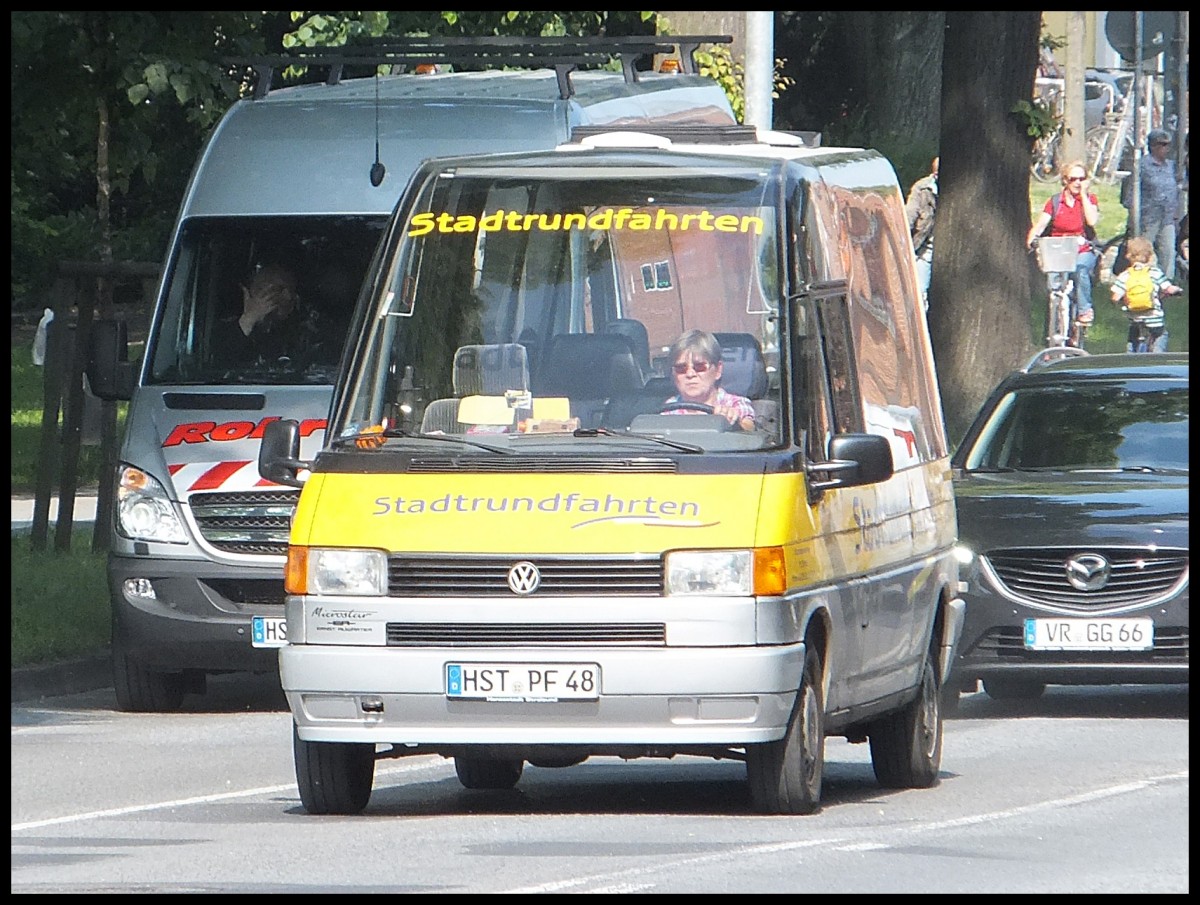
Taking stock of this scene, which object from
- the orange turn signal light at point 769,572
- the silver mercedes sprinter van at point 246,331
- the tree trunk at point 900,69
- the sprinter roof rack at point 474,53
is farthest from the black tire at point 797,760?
the tree trunk at point 900,69

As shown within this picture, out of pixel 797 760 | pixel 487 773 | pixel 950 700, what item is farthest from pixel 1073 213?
pixel 797 760

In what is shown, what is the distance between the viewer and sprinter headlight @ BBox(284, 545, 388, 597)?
942 cm

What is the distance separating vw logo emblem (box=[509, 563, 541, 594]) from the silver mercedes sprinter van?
158 inches

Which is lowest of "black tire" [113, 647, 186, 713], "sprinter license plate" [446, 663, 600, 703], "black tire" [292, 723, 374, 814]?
"black tire" [113, 647, 186, 713]

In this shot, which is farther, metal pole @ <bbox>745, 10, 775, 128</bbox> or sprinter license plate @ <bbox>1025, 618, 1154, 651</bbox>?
metal pole @ <bbox>745, 10, 775, 128</bbox>

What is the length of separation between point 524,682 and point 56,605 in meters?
7.44

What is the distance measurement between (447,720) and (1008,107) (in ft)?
44.0

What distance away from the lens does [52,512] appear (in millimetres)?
23844

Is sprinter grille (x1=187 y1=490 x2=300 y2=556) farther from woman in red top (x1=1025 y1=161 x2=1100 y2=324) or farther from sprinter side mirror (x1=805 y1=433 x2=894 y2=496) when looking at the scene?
woman in red top (x1=1025 y1=161 x2=1100 y2=324)

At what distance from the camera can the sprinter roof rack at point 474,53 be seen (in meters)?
14.8

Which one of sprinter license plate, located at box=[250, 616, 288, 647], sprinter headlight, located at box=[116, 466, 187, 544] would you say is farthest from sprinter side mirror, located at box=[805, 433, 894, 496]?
A: sprinter headlight, located at box=[116, 466, 187, 544]

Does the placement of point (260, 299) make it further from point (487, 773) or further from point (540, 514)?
point (540, 514)

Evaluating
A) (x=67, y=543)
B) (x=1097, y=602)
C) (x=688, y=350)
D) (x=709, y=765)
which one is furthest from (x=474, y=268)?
(x=67, y=543)

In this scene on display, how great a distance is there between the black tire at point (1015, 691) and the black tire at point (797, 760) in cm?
477
